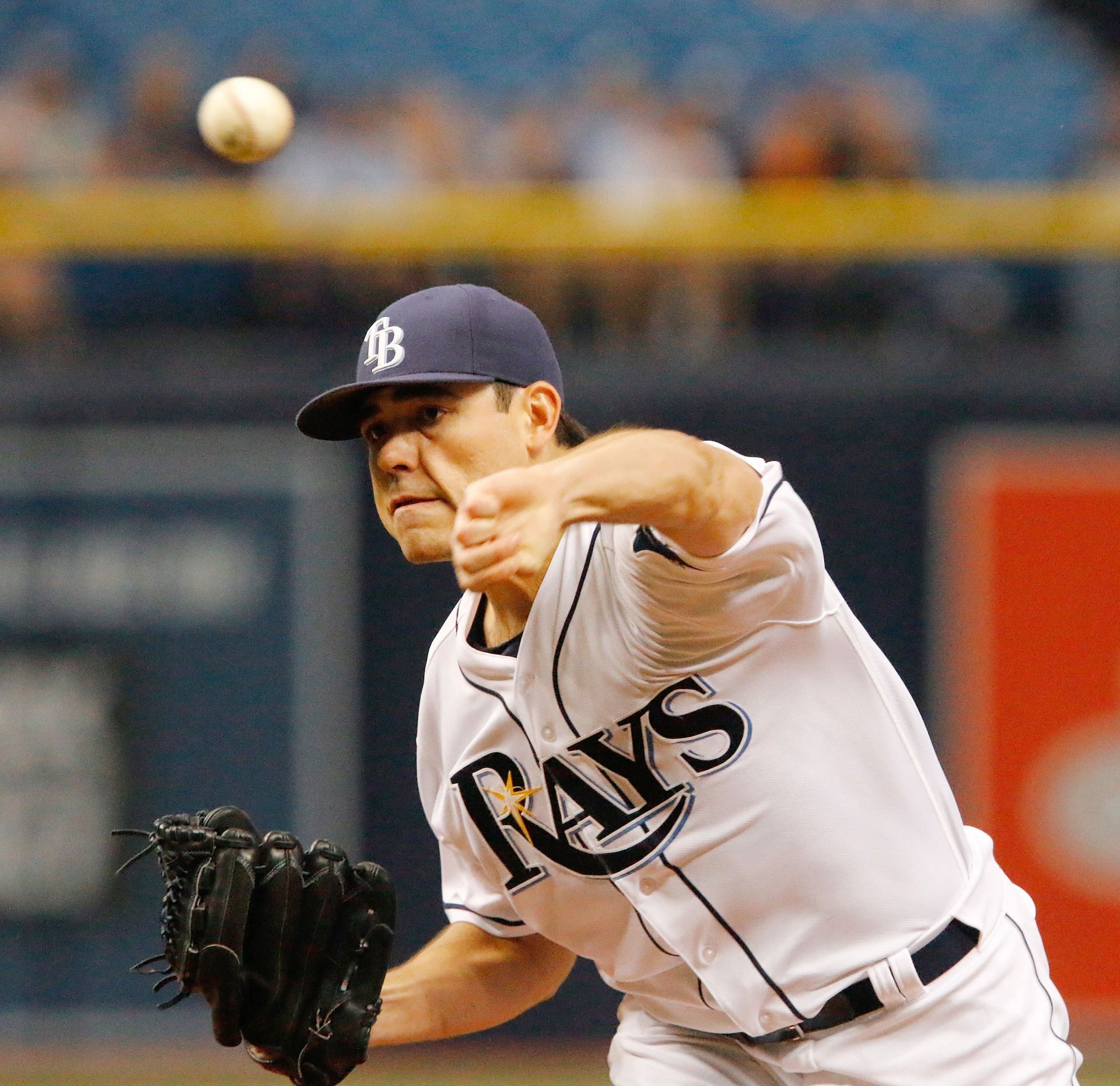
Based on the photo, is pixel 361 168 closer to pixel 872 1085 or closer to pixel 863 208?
pixel 863 208

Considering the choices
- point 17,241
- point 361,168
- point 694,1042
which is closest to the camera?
point 694,1042

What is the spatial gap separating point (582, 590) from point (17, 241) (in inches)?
213

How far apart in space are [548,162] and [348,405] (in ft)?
17.1

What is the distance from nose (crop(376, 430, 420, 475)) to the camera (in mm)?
2959

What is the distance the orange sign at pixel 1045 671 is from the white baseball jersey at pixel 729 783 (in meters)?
4.11

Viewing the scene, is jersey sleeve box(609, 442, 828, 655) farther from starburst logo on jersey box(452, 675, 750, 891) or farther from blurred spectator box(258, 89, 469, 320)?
blurred spectator box(258, 89, 469, 320)

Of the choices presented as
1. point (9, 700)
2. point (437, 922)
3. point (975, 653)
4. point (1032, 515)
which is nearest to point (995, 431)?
point (1032, 515)

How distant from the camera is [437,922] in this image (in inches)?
279

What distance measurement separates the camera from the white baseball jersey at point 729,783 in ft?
9.20

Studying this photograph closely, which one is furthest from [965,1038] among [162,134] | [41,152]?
[41,152]

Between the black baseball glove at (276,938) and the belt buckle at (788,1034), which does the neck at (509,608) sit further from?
the belt buckle at (788,1034)

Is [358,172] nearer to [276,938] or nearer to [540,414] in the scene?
[540,414]

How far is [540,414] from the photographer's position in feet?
10.2

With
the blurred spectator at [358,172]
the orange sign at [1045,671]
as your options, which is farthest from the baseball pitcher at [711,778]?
the blurred spectator at [358,172]
